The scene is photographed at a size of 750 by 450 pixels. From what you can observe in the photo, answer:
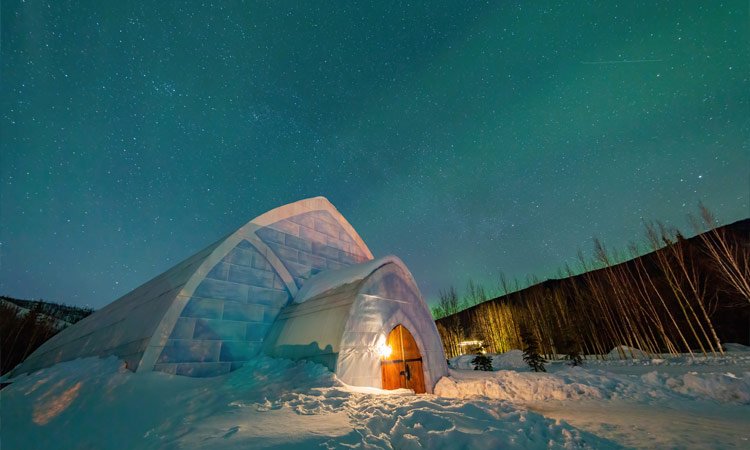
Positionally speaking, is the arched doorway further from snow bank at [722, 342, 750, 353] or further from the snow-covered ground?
snow bank at [722, 342, 750, 353]

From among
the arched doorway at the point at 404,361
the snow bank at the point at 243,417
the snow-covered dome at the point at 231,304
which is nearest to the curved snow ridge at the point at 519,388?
the arched doorway at the point at 404,361

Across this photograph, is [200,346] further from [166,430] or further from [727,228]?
[727,228]

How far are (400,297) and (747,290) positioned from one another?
19417 mm

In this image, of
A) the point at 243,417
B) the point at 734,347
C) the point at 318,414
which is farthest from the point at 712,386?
the point at 734,347

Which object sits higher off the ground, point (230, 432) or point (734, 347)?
point (230, 432)

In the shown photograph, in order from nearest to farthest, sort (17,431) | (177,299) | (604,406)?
1. (17,431)
2. (604,406)
3. (177,299)

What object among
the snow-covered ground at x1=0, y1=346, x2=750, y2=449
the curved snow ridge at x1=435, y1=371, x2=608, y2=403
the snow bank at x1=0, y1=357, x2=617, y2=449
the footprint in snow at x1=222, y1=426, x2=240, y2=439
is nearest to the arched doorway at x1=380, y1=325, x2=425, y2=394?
the curved snow ridge at x1=435, y1=371, x2=608, y2=403

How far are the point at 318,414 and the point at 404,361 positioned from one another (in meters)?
5.30

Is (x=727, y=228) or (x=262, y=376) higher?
(x=727, y=228)

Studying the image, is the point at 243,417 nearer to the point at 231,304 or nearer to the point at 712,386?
the point at 231,304

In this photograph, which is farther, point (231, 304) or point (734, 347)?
point (734, 347)

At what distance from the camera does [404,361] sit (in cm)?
922

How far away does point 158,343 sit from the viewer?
7.04 metres

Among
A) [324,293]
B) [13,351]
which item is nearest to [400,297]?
[324,293]
